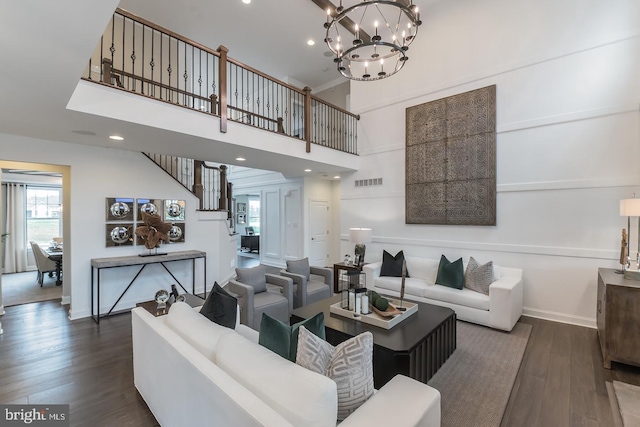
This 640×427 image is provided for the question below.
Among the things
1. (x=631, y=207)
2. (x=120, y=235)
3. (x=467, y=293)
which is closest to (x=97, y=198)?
(x=120, y=235)

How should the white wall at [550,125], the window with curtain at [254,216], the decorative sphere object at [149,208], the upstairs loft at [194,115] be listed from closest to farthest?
1. the upstairs loft at [194,115]
2. the white wall at [550,125]
3. the decorative sphere object at [149,208]
4. the window with curtain at [254,216]

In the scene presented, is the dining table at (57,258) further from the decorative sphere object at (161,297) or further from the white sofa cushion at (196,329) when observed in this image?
the white sofa cushion at (196,329)

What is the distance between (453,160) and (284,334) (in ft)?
14.6

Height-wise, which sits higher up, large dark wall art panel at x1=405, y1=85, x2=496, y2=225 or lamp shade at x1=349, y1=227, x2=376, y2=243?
large dark wall art panel at x1=405, y1=85, x2=496, y2=225

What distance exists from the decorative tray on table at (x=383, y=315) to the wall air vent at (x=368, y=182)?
3375mm

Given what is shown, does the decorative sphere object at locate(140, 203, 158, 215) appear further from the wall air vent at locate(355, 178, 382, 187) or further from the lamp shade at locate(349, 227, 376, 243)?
the wall air vent at locate(355, 178, 382, 187)

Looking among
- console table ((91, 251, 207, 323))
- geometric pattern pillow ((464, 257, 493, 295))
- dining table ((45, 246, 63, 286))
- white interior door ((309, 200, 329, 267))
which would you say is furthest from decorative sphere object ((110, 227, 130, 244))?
geometric pattern pillow ((464, 257, 493, 295))

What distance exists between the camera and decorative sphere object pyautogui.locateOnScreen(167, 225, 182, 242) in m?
5.06

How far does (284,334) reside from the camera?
5.45ft

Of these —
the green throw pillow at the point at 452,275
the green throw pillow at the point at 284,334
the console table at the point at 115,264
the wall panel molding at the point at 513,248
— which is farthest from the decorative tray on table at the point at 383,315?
the console table at the point at 115,264

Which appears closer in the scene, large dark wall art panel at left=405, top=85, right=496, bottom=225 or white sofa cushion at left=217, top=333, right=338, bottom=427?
white sofa cushion at left=217, top=333, right=338, bottom=427

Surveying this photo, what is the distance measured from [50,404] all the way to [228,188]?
5.20m

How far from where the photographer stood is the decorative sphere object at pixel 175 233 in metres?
5.06

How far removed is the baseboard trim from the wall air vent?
334cm
